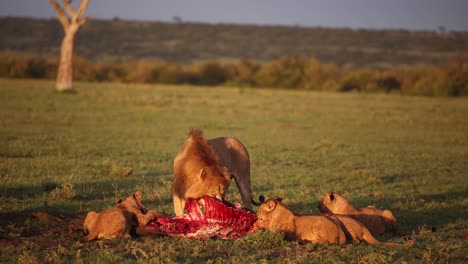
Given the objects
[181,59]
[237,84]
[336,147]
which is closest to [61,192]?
[336,147]

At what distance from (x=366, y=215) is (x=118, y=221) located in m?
2.93

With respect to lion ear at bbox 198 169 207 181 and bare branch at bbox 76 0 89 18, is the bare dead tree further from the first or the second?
lion ear at bbox 198 169 207 181

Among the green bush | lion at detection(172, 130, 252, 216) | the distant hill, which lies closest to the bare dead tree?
the green bush

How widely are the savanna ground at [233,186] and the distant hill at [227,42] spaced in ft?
Answer: 150

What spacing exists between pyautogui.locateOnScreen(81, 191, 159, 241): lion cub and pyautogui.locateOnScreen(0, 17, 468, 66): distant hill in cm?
6369

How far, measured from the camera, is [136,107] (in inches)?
1026

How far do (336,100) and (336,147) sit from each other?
16.0 meters

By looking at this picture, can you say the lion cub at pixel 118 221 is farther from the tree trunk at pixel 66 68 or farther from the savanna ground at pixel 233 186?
the tree trunk at pixel 66 68

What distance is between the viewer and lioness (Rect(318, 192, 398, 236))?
7.94 m

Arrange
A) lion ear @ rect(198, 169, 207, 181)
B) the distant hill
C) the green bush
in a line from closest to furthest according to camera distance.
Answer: lion ear @ rect(198, 169, 207, 181)
the green bush
the distant hill

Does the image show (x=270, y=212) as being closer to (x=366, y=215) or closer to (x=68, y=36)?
(x=366, y=215)

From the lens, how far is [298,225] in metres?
7.26

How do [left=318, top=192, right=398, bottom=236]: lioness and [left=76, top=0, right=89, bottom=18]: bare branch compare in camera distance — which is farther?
[left=76, top=0, right=89, bottom=18]: bare branch

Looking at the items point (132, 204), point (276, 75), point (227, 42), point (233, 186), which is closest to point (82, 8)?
point (276, 75)
